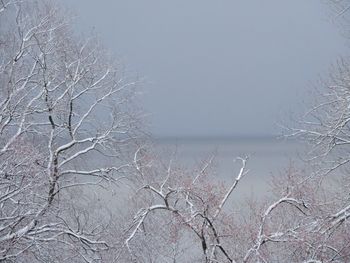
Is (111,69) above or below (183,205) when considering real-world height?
above

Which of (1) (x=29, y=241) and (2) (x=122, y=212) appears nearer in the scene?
(1) (x=29, y=241)

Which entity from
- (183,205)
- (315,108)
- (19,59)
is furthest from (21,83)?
(315,108)

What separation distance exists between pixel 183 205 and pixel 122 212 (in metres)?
3.38

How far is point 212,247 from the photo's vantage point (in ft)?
52.4

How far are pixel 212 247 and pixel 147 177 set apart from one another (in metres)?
2.59

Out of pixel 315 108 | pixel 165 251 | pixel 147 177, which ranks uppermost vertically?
pixel 315 108

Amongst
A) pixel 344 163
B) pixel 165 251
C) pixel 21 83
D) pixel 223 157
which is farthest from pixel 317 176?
pixel 21 83

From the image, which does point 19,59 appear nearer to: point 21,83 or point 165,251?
point 21,83

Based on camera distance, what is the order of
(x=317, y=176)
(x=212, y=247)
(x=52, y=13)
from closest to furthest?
1. (x=212, y=247)
2. (x=317, y=176)
3. (x=52, y=13)

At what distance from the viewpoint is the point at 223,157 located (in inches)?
753

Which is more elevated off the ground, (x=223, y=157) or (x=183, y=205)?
Result: (x=223, y=157)

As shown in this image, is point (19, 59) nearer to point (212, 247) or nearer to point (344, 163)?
point (212, 247)

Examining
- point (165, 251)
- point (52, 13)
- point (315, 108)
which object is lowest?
point (165, 251)

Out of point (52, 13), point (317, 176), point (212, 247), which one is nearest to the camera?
point (212, 247)
